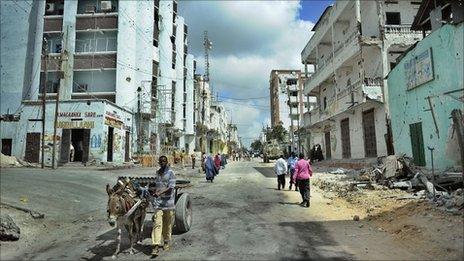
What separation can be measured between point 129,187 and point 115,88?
102 feet

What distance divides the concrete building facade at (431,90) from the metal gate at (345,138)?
33.7ft

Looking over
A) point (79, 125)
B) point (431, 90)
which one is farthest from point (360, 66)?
point (79, 125)

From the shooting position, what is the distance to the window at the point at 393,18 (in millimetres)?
25188

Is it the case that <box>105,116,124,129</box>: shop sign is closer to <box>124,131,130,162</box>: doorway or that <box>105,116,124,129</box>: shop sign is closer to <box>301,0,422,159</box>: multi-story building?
<box>124,131,130,162</box>: doorway

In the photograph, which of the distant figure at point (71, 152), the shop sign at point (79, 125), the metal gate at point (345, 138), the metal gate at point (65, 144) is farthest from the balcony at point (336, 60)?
the distant figure at point (71, 152)

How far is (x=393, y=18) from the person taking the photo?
25.4 m

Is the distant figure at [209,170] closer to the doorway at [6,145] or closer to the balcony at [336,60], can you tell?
the balcony at [336,60]

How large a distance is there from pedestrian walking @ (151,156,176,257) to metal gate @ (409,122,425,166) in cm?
1266

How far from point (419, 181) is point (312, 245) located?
775cm

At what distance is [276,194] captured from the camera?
16.4 metres

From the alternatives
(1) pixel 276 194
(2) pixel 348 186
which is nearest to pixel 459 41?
(2) pixel 348 186

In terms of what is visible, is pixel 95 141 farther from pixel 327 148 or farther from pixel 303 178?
pixel 303 178

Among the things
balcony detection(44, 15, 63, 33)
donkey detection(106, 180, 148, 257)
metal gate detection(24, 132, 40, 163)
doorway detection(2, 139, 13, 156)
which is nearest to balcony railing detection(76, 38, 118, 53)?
balcony detection(44, 15, 63, 33)

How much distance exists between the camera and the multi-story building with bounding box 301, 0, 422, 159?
2345 cm
